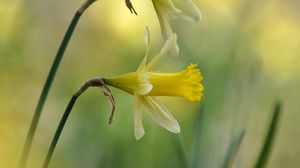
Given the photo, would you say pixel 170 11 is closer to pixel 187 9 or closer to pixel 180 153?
pixel 187 9

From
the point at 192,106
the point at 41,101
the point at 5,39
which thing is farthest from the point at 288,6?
the point at 41,101

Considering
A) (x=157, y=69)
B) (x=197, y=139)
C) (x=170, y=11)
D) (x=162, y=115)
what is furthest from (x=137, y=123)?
(x=157, y=69)

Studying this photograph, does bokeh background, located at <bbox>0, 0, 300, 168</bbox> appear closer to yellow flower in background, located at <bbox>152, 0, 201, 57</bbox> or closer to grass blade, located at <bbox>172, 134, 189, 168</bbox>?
grass blade, located at <bbox>172, 134, 189, 168</bbox>

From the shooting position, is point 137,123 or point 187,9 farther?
point 187,9

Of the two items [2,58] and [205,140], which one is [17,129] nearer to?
[2,58]

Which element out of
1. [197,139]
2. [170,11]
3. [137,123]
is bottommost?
[197,139]

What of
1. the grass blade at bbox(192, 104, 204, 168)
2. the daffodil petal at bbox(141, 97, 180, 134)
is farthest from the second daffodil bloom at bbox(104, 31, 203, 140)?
the grass blade at bbox(192, 104, 204, 168)

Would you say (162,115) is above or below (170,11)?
below
